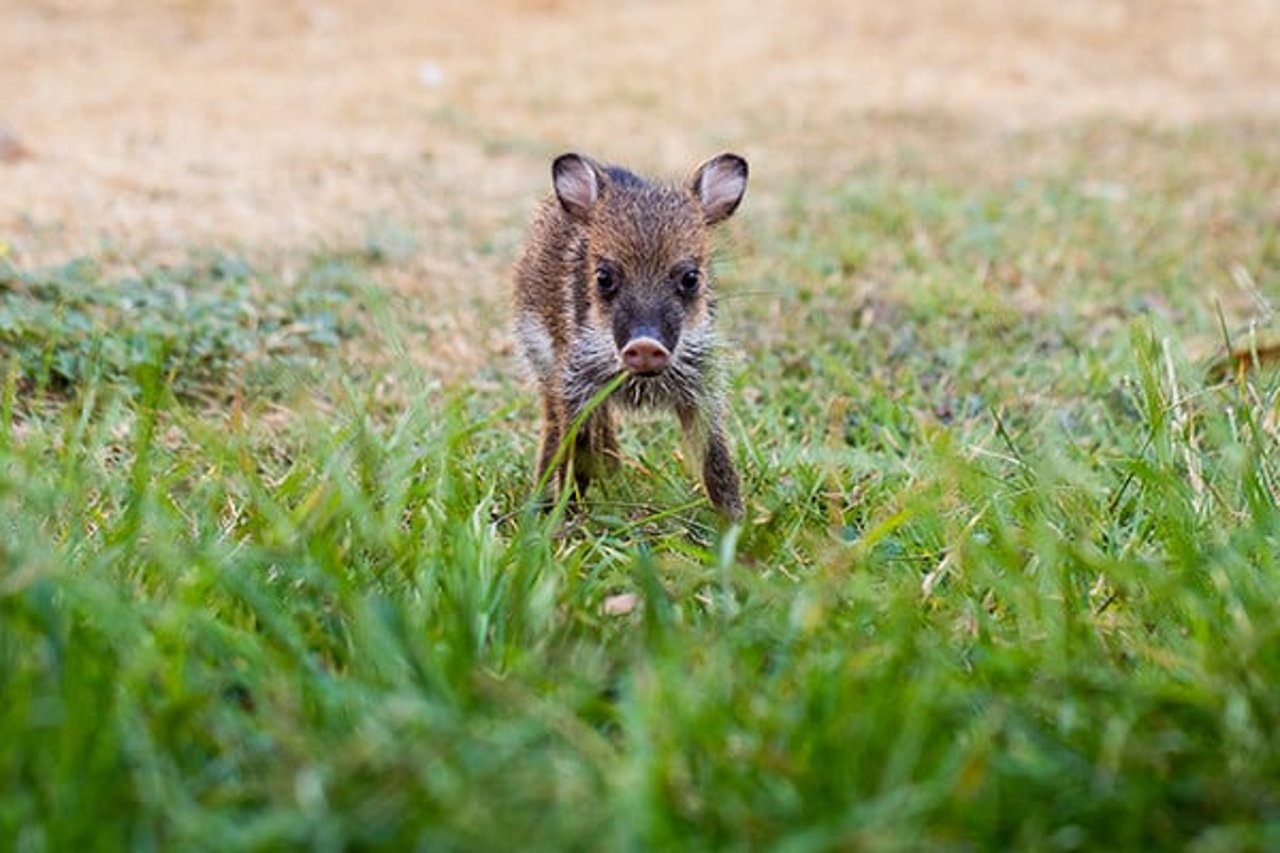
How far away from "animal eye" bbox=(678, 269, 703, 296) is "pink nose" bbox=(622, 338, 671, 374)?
0.41 m

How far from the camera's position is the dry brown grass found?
24.4ft

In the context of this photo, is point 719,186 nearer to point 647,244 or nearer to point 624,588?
point 647,244

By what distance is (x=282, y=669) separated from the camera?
2834 mm

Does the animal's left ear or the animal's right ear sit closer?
the animal's right ear

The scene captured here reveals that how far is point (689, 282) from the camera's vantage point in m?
4.77

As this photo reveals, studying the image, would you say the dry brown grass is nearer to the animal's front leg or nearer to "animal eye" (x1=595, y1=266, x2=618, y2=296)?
"animal eye" (x1=595, y1=266, x2=618, y2=296)

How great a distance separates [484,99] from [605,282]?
6.41m

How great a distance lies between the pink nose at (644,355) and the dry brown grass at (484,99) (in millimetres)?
2153

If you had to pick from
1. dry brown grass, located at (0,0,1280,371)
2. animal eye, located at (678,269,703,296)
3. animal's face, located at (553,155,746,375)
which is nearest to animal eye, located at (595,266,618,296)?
animal's face, located at (553,155,746,375)

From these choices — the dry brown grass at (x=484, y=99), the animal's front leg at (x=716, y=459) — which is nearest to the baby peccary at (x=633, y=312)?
the animal's front leg at (x=716, y=459)

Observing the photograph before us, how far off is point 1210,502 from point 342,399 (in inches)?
88.4

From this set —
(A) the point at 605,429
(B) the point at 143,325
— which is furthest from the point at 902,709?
(B) the point at 143,325

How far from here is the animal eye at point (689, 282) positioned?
4.74m

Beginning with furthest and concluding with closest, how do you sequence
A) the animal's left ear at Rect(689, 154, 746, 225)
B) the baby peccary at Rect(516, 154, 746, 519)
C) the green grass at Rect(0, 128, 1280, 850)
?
the animal's left ear at Rect(689, 154, 746, 225) < the baby peccary at Rect(516, 154, 746, 519) < the green grass at Rect(0, 128, 1280, 850)
